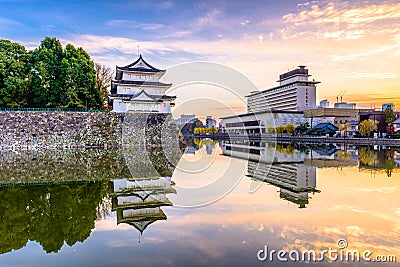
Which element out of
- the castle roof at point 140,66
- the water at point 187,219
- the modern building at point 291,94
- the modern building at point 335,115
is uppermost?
the modern building at point 291,94

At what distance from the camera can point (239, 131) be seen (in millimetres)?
76688

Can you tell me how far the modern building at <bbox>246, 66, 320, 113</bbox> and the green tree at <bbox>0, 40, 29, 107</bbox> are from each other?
55050 millimetres

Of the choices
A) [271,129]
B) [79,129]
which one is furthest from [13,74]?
[271,129]

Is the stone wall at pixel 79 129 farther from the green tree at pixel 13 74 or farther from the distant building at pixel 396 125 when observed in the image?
the distant building at pixel 396 125

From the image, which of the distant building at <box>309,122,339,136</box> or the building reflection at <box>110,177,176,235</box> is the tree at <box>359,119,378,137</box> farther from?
the building reflection at <box>110,177,176,235</box>

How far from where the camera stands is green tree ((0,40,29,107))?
2770 cm

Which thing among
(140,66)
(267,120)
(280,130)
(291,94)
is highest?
(291,94)

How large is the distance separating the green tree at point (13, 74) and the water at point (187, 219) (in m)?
20.2

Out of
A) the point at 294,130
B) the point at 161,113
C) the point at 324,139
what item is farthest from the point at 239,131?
the point at 161,113

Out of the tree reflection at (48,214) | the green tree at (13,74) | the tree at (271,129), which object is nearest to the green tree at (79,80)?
the green tree at (13,74)

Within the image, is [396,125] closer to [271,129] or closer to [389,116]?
[389,116]

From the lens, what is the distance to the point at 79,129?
27.5 m

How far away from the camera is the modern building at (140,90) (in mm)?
31266

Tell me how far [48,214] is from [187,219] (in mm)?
3118
